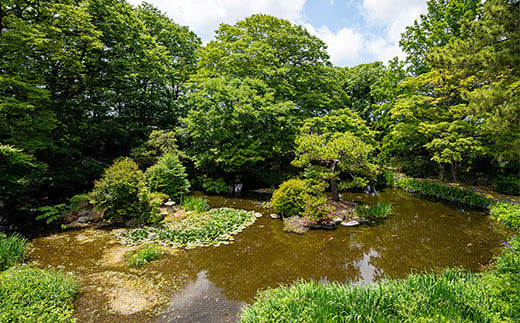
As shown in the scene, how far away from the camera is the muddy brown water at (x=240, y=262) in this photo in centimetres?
→ 398

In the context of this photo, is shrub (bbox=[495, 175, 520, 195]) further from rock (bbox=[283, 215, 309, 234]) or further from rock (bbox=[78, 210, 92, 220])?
rock (bbox=[78, 210, 92, 220])

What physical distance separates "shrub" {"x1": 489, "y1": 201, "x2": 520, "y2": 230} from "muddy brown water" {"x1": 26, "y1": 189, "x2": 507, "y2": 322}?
44 centimetres

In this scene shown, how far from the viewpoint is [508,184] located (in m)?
12.3

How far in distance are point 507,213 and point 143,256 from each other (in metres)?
13.2

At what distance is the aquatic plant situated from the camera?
10758mm

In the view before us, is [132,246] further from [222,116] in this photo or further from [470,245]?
[470,245]

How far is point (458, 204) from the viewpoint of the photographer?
11.0 metres

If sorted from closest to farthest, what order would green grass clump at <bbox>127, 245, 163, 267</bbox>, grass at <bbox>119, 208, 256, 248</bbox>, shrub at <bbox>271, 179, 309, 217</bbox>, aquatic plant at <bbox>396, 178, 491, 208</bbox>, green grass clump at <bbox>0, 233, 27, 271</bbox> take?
green grass clump at <bbox>0, 233, 27, 271</bbox>
green grass clump at <bbox>127, 245, 163, 267</bbox>
grass at <bbox>119, 208, 256, 248</bbox>
shrub at <bbox>271, 179, 309, 217</bbox>
aquatic plant at <bbox>396, 178, 491, 208</bbox>

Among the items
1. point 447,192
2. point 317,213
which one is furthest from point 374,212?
point 447,192

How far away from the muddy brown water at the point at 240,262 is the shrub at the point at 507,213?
1.43 ft

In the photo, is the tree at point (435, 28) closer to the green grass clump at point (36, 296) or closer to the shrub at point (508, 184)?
the shrub at point (508, 184)

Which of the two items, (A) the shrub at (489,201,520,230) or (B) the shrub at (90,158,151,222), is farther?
(A) the shrub at (489,201,520,230)

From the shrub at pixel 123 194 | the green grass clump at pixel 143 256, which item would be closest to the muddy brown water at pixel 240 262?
the green grass clump at pixel 143 256

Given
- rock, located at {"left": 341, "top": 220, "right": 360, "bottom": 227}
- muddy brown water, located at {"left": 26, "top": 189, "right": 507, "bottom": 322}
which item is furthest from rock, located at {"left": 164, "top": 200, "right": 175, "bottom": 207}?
rock, located at {"left": 341, "top": 220, "right": 360, "bottom": 227}
